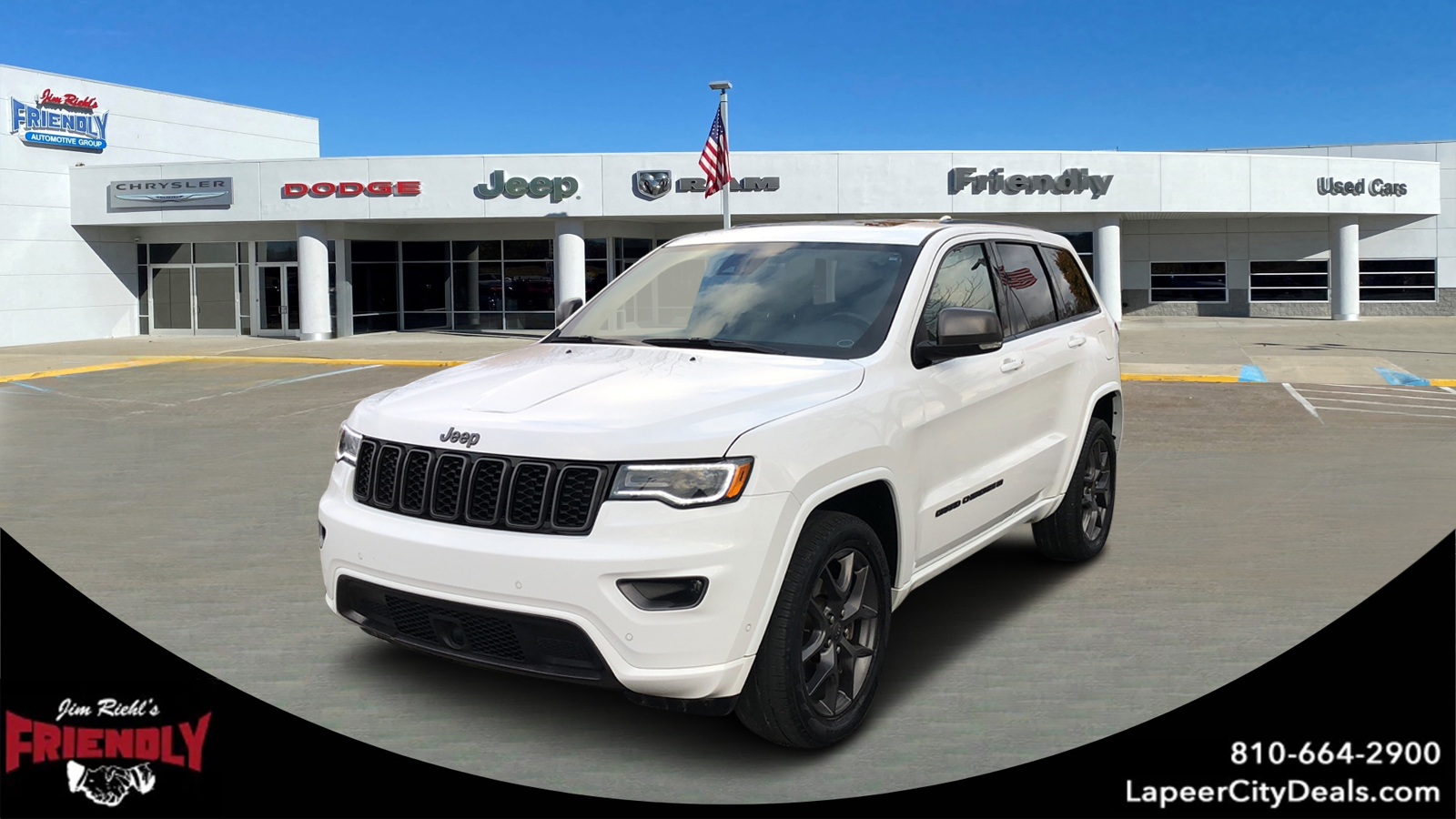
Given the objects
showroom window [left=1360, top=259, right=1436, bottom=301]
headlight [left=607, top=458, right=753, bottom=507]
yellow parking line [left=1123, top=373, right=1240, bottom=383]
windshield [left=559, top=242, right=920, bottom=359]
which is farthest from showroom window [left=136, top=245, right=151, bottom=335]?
showroom window [left=1360, top=259, right=1436, bottom=301]

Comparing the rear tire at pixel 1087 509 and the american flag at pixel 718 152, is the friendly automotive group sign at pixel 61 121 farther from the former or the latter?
the rear tire at pixel 1087 509

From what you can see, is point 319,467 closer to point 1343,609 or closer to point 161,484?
point 161,484

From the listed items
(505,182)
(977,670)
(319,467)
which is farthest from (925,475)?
(505,182)

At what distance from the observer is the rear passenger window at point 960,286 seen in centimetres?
526

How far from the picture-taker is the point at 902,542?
185 inches

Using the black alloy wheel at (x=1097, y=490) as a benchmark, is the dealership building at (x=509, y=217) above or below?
above

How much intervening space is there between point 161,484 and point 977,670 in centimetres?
749

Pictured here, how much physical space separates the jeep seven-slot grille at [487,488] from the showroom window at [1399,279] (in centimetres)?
4315

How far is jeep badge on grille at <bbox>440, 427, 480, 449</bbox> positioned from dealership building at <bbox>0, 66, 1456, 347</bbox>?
28.1 metres

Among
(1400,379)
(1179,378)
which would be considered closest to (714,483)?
(1179,378)

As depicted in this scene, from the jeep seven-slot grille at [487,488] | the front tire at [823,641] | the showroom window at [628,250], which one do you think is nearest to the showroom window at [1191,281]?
the showroom window at [628,250]

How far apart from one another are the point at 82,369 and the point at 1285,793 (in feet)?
80.9

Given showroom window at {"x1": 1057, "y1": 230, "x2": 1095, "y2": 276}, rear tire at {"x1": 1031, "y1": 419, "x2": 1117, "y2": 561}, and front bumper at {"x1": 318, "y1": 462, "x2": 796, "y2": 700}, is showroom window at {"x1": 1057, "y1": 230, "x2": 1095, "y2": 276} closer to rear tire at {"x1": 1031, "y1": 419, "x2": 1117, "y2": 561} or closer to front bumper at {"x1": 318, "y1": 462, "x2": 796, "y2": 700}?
rear tire at {"x1": 1031, "y1": 419, "x2": 1117, "y2": 561}

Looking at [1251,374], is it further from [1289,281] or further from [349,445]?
[1289,281]
